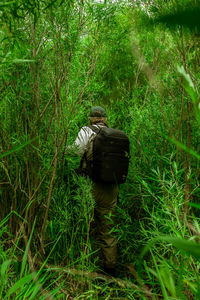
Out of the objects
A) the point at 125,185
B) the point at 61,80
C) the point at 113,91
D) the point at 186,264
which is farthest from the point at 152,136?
the point at 113,91

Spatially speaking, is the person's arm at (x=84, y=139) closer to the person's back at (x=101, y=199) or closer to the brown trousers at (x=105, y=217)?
the person's back at (x=101, y=199)

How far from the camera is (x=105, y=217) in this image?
11.5ft

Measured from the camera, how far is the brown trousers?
347 centimetres

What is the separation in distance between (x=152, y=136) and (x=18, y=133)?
1.89m

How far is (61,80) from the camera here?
2312mm

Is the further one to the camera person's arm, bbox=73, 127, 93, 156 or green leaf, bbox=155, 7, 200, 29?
person's arm, bbox=73, 127, 93, 156

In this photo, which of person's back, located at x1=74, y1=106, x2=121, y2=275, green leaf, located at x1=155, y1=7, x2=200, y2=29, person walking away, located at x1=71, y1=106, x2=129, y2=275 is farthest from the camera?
person's back, located at x1=74, y1=106, x2=121, y2=275

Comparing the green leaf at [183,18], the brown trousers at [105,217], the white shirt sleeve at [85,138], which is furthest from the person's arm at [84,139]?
the green leaf at [183,18]

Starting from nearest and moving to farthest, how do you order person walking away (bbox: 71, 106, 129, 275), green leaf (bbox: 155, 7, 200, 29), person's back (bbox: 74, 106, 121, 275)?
green leaf (bbox: 155, 7, 200, 29) → person walking away (bbox: 71, 106, 129, 275) → person's back (bbox: 74, 106, 121, 275)

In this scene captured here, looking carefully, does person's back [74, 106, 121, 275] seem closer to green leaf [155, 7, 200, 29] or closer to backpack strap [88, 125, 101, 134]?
backpack strap [88, 125, 101, 134]

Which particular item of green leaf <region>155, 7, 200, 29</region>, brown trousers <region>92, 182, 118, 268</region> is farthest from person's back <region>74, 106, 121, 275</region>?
green leaf <region>155, 7, 200, 29</region>

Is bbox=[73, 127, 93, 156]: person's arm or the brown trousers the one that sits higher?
bbox=[73, 127, 93, 156]: person's arm

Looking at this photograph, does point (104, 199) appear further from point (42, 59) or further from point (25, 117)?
point (42, 59)

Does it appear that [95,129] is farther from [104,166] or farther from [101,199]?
[101,199]
